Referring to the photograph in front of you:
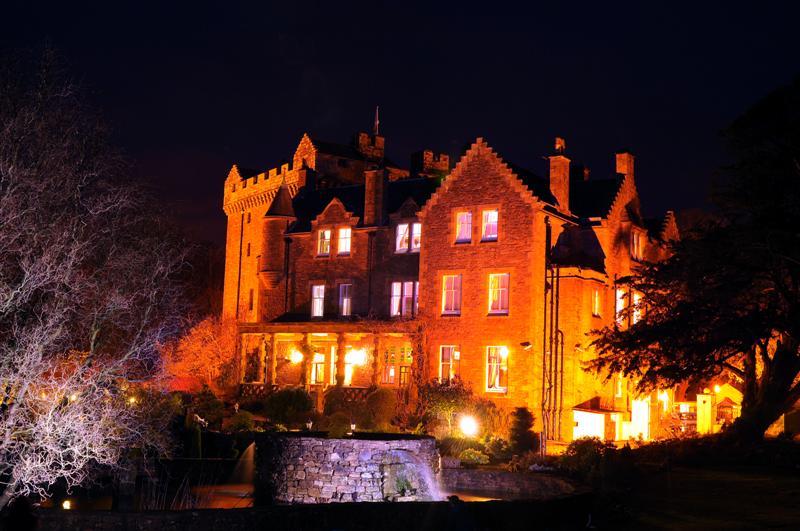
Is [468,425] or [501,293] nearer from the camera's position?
[468,425]

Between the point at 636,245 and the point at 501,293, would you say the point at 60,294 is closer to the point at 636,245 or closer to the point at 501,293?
the point at 501,293

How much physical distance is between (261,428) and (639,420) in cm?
1611

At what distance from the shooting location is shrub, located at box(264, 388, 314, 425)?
3988 cm

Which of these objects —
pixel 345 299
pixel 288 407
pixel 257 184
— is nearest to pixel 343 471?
pixel 288 407

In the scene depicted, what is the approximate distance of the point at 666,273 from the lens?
35000mm

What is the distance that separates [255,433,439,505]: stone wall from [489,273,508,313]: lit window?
47.0 feet

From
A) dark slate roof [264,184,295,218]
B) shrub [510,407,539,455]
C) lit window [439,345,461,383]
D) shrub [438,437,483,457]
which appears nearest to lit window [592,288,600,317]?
shrub [510,407,539,455]

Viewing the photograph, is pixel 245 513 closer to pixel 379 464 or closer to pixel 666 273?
pixel 379 464

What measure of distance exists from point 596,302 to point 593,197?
529cm

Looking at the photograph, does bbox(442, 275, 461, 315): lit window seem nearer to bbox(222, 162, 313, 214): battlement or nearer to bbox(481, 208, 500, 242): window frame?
bbox(481, 208, 500, 242): window frame

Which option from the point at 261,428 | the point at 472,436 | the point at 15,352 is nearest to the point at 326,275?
the point at 261,428

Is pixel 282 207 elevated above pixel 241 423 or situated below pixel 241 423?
above

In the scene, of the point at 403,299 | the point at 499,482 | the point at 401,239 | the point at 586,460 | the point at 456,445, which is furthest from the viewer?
the point at 401,239

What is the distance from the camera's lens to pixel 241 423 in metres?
38.6
